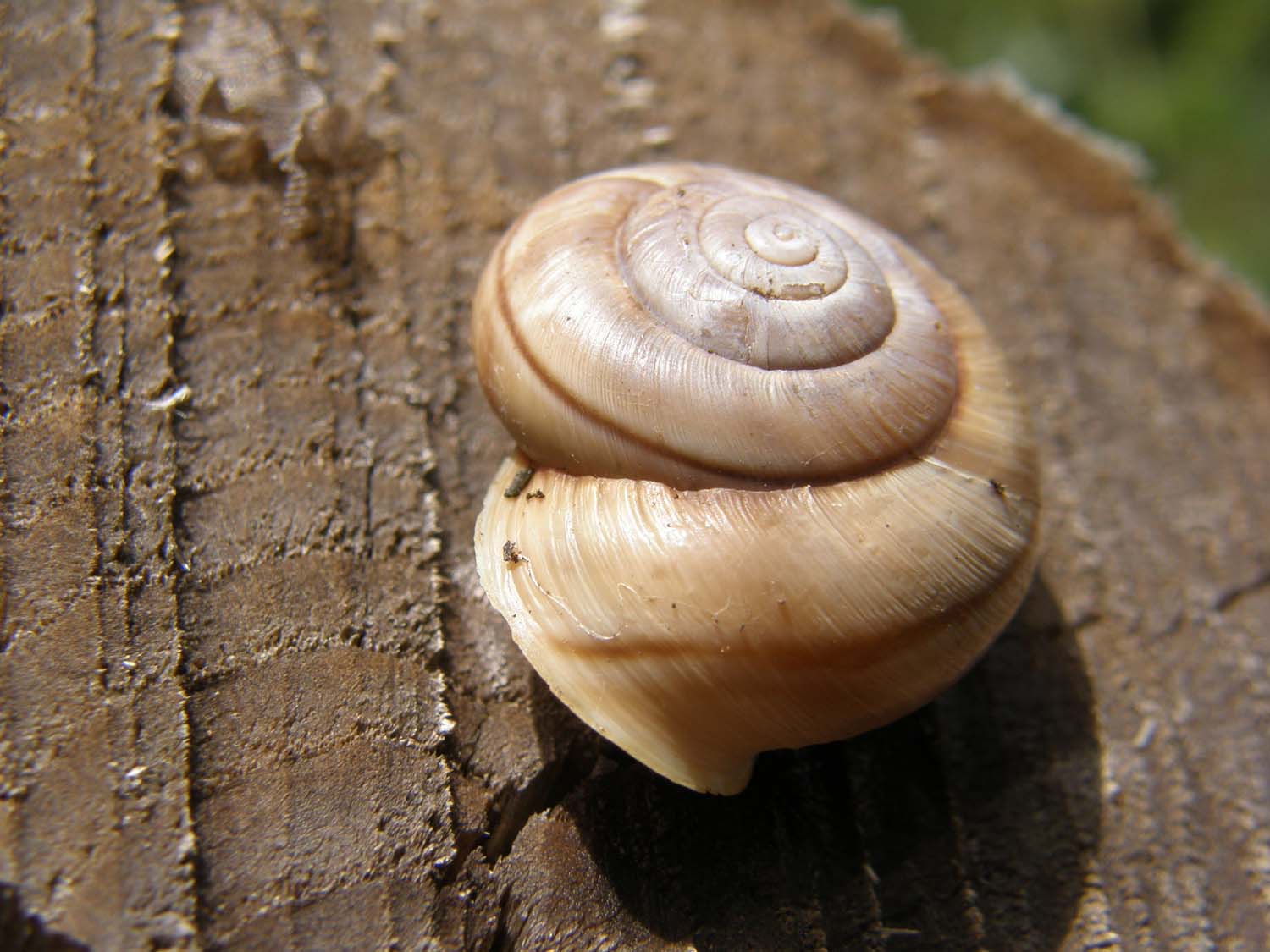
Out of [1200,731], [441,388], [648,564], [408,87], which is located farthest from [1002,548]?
[408,87]

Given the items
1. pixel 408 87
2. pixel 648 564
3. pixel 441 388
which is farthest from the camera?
pixel 408 87

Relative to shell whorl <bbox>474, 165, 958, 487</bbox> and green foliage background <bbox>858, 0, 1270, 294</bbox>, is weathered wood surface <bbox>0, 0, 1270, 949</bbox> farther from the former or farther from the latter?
green foliage background <bbox>858, 0, 1270, 294</bbox>

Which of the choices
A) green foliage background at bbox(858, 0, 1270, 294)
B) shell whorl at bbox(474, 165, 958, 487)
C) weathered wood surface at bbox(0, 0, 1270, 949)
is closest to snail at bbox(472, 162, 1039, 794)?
shell whorl at bbox(474, 165, 958, 487)

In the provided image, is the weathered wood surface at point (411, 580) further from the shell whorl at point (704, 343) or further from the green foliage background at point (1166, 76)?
the green foliage background at point (1166, 76)

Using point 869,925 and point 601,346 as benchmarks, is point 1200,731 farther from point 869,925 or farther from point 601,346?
A: point 601,346

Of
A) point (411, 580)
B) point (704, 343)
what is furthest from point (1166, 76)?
point (411, 580)

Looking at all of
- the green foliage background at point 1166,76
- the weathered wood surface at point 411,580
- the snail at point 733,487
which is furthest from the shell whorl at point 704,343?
the green foliage background at point 1166,76

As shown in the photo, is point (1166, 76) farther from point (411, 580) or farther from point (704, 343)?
point (411, 580)
